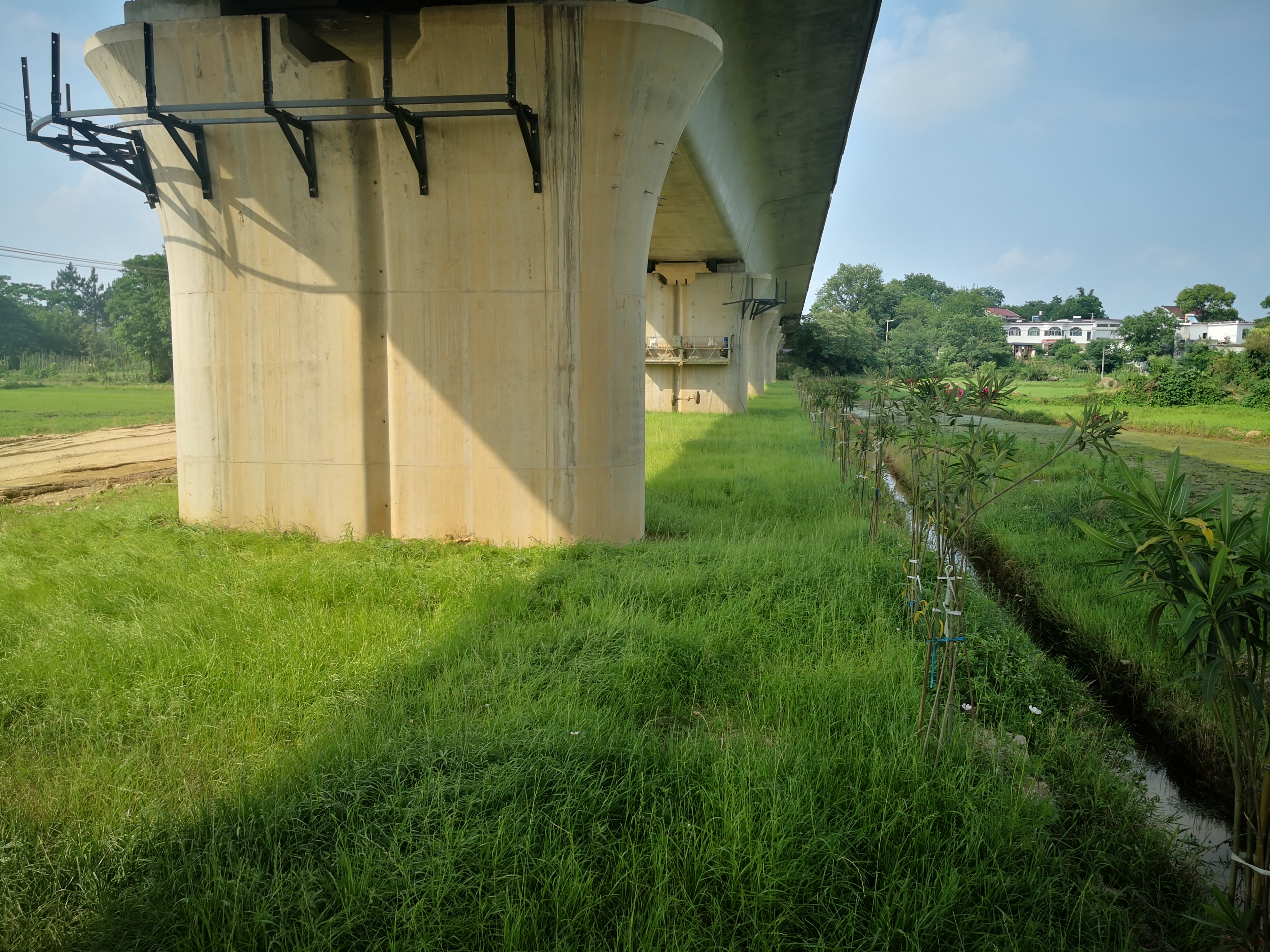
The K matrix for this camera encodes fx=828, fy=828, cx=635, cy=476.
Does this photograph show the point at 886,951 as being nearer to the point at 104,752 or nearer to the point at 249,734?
the point at 249,734

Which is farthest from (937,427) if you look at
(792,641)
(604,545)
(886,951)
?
(886,951)

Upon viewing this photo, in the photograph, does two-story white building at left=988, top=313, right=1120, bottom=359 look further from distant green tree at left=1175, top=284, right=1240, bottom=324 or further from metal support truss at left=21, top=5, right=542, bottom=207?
metal support truss at left=21, top=5, right=542, bottom=207

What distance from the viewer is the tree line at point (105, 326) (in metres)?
39.9

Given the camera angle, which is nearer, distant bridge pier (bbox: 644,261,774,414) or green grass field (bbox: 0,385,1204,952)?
green grass field (bbox: 0,385,1204,952)

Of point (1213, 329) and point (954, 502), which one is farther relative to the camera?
point (1213, 329)

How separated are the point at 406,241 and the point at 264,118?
1830 millimetres

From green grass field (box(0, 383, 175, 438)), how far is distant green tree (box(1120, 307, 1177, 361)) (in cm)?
6052

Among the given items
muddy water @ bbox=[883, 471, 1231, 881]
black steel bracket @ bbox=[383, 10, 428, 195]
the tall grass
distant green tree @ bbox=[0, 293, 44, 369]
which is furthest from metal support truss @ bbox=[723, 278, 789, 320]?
distant green tree @ bbox=[0, 293, 44, 369]

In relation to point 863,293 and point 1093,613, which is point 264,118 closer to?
point 1093,613

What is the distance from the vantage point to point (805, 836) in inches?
124

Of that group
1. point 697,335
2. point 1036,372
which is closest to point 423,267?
point 697,335

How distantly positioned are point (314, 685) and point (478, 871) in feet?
6.47

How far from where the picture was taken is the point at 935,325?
112500 mm

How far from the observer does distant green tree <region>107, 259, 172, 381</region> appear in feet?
133
